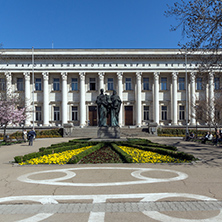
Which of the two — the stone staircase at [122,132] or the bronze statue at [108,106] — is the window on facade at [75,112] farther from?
the bronze statue at [108,106]

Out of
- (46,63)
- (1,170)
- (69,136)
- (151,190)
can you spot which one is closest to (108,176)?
(151,190)

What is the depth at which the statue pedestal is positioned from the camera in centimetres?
2250

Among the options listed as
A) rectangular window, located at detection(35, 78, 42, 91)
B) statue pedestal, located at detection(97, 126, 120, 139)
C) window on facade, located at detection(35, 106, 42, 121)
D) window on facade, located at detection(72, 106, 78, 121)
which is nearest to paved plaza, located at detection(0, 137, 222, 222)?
statue pedestal, located at detection(97, 126, 120, 139)

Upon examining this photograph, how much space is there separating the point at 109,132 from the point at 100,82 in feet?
84.0

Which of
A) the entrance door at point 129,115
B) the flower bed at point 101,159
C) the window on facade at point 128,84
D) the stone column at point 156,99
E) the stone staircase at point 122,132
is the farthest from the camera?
the entrance door at point 129,115

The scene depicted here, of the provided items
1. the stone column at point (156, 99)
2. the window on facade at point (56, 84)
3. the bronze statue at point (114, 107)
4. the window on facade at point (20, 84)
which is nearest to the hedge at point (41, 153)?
the bronze statue at point (114, 107)

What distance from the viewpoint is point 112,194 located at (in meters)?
6.78

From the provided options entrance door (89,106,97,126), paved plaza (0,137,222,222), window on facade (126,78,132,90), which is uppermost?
window on facade (126,78,132,90)

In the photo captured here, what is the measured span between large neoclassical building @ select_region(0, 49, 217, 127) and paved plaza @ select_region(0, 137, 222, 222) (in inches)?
1466

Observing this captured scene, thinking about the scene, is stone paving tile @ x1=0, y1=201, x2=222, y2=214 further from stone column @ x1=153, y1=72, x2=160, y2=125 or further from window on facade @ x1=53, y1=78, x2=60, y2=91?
window on facade @ x1=53, y1=78, x2=60, y2=91

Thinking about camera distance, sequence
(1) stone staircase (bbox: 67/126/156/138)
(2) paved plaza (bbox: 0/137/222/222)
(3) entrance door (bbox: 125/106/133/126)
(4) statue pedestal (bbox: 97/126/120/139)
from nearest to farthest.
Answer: (2) paved plaza (bbox: 0/137/222/222)
(4) statue pedestal (bbox: 97/126/120/139)
(1) stone staircase (bbox: 67/126/156/138)
(3) entrance door (bbox: 125/106/133/126)

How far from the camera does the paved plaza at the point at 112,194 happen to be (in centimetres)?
536

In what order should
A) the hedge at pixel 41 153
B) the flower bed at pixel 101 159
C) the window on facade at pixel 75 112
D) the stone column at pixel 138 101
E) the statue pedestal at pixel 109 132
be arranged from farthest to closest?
the window on facade at pixel 75 112 → the stone column at pixel 138 101 → the statue pedestal at pixel 109 132 → the flower bed at pixel 101 159 → the hedge at pixel 41 153

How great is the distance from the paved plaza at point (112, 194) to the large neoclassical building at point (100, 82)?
1466 inches
